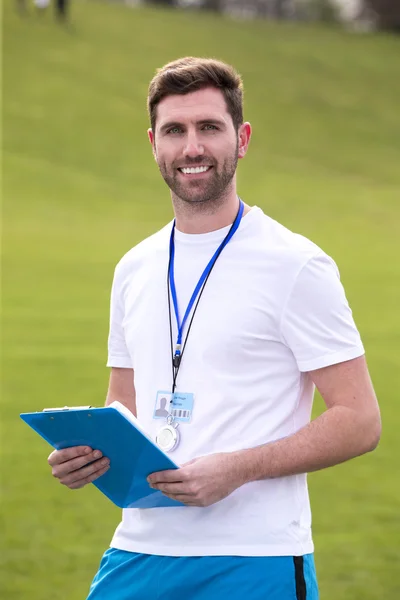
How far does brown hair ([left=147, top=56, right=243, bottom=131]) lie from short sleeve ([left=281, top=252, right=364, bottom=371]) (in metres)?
0.47

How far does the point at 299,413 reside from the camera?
259 cm

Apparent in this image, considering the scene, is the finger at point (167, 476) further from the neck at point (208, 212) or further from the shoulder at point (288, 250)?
the neck at point (208, 212)

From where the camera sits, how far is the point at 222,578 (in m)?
2.49

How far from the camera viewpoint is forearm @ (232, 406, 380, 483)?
8.07 feet

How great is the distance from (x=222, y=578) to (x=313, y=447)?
36 centimetres

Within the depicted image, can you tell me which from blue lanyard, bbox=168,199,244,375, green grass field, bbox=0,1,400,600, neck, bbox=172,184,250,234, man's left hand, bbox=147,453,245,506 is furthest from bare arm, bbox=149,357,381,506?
green grass field, bbox=0,1,400,600

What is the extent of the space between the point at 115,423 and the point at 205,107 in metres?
0.81

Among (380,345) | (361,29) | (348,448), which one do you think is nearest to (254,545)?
(348,448)

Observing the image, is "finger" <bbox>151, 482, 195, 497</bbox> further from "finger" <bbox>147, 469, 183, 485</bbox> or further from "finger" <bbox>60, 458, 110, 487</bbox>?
"finger" <bbox>60, 458, 110, 487</bbox>

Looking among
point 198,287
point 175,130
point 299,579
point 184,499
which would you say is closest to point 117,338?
point 198,287

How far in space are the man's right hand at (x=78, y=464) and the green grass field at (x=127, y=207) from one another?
10.5 ft

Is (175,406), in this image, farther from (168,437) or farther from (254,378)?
(254,378)

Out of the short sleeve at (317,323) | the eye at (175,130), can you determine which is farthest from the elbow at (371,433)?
the eye at (175,130)

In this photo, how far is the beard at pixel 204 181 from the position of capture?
2.65 m
